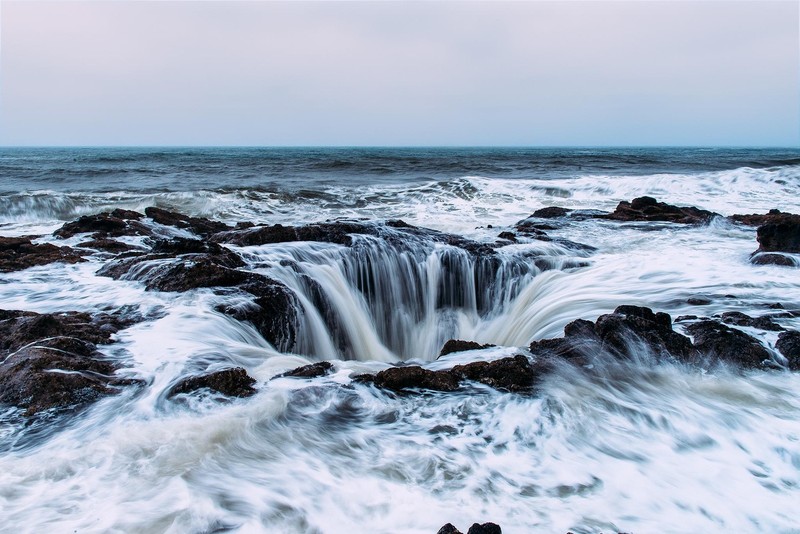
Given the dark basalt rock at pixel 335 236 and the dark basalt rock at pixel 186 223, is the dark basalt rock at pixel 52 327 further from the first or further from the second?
the dark basalt rock at pixel 186 223

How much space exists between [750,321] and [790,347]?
63 cm

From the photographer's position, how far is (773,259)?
742 cm

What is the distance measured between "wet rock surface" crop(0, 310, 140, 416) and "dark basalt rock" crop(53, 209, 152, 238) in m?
5.12

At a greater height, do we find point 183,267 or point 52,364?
point 183,267

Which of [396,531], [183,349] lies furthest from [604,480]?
[183,349]

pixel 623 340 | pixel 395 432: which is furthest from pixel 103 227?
pixel 623 340

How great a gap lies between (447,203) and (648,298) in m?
12.6

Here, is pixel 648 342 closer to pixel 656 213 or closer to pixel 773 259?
pixel 773 259

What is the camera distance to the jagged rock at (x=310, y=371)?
4113 mm

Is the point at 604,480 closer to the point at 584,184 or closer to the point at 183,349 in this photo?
the point at 183,349

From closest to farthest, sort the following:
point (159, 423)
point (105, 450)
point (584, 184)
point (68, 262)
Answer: point (105, 450) → point (159, 423) → point (68, 262) → point (584, 184)

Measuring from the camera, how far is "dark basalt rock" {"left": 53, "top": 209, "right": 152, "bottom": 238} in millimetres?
9273

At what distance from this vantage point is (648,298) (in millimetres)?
6289

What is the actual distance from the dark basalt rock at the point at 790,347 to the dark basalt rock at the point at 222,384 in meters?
4.40
